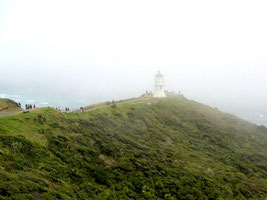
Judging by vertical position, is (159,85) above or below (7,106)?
above

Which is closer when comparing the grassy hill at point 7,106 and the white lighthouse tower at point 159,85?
the grassy hill at point 7,106

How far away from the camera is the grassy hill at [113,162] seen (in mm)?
10000

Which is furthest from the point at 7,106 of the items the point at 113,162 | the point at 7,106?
the point at 113,162

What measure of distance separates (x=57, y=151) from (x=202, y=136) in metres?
25.3

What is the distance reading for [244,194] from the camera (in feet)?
52.1

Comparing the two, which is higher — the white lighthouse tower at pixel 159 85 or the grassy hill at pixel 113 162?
the white lighthouse tower at pixel 159 85

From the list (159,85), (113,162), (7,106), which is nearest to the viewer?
(113,162)

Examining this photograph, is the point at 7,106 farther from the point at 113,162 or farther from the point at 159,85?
the point at 159,85

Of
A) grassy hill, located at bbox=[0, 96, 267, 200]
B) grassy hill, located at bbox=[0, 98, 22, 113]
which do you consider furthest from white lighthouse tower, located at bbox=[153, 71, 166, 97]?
grassy hill, located at bbox=[0, 98, 22, 113]

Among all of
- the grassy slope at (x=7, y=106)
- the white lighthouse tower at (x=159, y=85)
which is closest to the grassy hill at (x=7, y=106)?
the grassy slope at (x=7, y=106)

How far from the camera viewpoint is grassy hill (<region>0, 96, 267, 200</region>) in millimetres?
10000

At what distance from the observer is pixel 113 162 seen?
1457 centimetres

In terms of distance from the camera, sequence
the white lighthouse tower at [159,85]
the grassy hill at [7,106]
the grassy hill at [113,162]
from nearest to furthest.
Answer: the grassy hill at [113,162]
the grassy hill at [7,106]
the white lighthouse tower at [159,85]

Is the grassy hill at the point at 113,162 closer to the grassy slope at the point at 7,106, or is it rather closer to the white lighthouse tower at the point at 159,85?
the grassy slope at the point at 7,106
